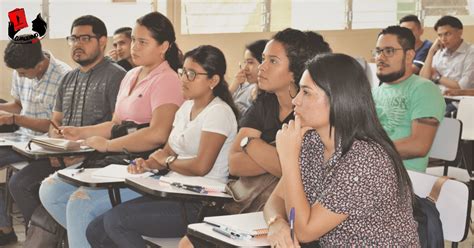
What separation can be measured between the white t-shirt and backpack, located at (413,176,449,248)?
1127 millimetres

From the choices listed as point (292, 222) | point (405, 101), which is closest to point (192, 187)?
point (292, 222)

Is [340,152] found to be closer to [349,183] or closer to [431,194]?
[349,183]

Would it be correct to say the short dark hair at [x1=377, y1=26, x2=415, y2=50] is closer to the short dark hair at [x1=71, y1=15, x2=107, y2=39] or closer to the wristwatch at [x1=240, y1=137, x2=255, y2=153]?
the wristwatch at [x1=240, y1=137, x2=255, y2=153]

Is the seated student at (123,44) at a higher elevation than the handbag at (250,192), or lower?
higher

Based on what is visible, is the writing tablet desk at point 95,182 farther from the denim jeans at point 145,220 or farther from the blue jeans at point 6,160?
the blue jeans at point 6,160

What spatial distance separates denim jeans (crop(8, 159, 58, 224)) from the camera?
15.5ft

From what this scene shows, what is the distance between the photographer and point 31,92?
5.49 metres

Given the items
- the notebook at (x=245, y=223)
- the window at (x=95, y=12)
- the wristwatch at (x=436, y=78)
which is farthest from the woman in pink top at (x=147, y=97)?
the wristwatch at (x=436, y=78)

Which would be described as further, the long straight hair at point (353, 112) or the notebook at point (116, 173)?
the notebook at point (116, 173)

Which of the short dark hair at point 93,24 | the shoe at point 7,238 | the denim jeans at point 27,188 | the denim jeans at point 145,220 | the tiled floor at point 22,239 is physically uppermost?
the short dark hair at point 93,24

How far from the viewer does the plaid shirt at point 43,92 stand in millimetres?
5379

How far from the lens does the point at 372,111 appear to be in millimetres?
2537

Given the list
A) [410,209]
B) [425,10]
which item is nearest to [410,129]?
[410,209]

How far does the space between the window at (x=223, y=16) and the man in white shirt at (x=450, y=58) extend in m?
1.62
